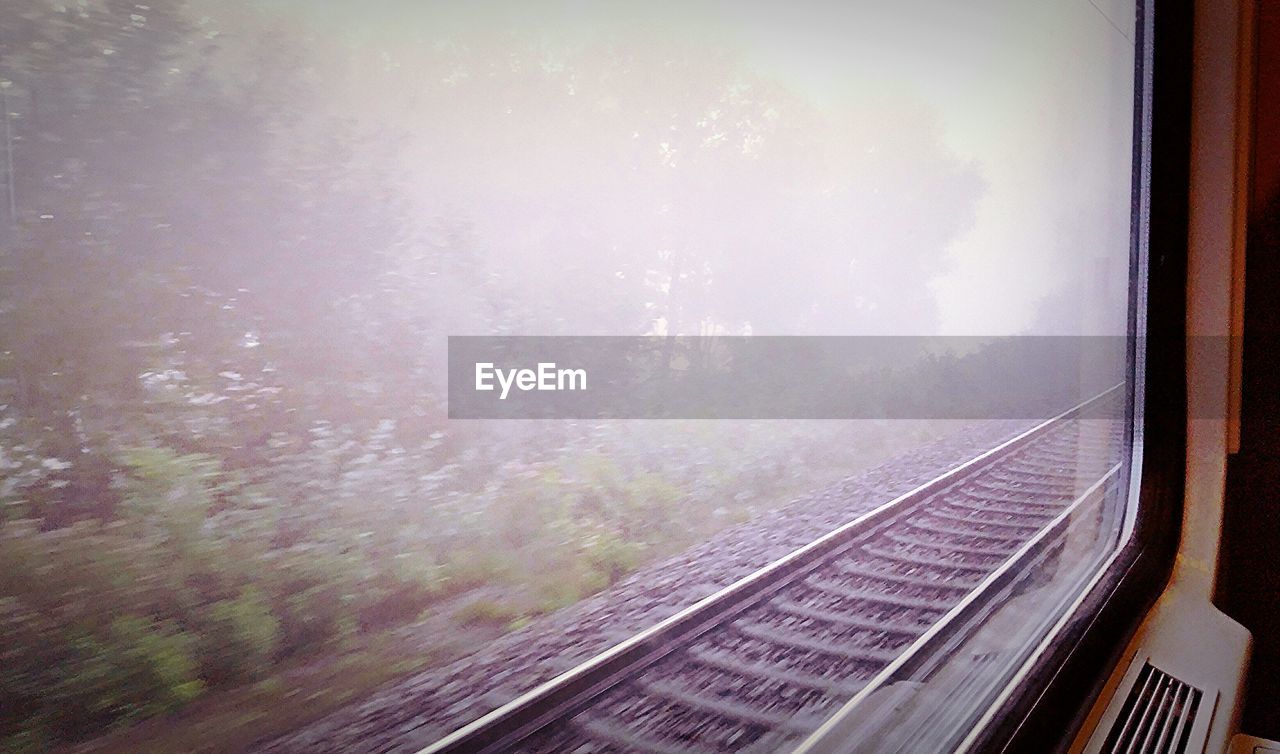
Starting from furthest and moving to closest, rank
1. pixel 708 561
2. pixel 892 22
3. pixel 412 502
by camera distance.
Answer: pixel 892 22, pixel 708 561, pixel 412 502

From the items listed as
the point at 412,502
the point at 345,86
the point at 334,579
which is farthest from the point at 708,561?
the point at 345,86

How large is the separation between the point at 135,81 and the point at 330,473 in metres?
0.64

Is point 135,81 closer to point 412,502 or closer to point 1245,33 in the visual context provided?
point 412,502

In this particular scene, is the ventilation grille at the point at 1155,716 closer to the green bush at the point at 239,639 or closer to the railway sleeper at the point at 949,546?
the railway sleeper at the point at 949,546

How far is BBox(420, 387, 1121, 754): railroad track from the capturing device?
1565mm

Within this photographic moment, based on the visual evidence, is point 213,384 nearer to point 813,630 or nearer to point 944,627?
point 813,630

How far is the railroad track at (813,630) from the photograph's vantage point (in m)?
1.57

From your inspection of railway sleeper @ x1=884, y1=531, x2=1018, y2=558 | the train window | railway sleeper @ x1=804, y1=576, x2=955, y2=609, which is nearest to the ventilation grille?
the train window

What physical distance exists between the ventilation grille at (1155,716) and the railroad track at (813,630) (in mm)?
416

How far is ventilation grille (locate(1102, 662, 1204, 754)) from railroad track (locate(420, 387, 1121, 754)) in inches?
16.4

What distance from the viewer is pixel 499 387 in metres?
1.72

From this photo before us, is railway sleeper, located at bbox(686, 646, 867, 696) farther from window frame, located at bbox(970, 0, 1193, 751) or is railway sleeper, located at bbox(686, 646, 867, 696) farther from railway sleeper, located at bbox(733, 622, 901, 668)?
window frame, located at bbox(970, 0, 1193, 751)

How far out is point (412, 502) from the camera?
62.8 inches

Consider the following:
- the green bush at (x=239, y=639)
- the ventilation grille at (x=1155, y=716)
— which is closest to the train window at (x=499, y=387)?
the green bush at (x=239, y=639)
